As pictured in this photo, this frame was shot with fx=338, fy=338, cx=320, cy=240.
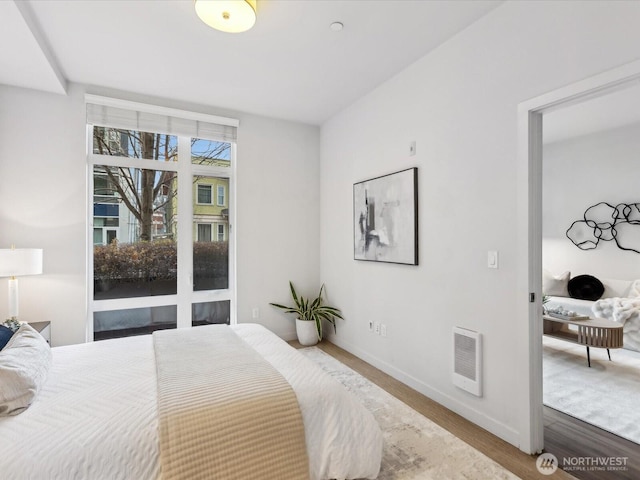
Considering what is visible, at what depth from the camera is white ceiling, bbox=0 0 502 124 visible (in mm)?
2154

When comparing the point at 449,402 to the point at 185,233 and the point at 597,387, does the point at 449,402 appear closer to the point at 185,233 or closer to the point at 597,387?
the point at 597,387

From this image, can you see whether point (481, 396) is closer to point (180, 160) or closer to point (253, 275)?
point (253, 275)

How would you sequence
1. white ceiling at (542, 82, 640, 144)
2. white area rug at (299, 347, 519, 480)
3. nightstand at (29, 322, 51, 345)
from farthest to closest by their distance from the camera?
white ceiling at (542, 82, 640, 144)
nightstand at (29, 322, 51, 345)
white area rug at (299, 347, 519, 480)

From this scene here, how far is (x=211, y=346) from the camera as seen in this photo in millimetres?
2152

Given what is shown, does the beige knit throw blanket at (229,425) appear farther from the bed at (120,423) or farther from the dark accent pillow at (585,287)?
the dark accent pillow at (585,287)

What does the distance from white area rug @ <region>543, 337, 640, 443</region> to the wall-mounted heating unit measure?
2.47ft

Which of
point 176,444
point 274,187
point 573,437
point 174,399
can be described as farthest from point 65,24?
point 573,437

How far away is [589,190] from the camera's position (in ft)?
15.5

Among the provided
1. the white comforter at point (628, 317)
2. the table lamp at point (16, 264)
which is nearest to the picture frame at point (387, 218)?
the white comforter at point (628, 317)

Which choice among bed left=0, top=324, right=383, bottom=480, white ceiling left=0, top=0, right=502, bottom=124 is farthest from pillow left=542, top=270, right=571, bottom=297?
bed left=0, top=324, right=383, bottom=480

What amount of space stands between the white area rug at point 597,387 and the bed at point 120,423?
1.75 metres

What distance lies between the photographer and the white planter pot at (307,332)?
3957 mm

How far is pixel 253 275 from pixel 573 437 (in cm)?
314

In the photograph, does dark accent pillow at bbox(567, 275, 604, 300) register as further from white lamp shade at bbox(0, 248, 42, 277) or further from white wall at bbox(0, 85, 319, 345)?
white lamp shade at bbox(0, 248, 42, 277)
